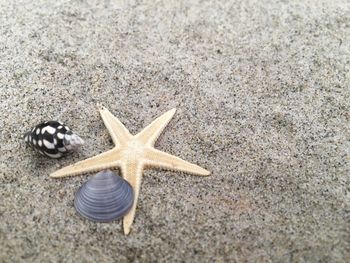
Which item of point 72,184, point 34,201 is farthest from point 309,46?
point 34,201

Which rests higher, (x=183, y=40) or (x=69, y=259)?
(x=183, y=40)

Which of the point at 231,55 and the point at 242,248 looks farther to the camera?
the point at 231,55

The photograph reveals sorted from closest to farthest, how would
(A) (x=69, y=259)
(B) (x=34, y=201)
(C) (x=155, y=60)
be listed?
(A) (x=69, y=259) → (B) (x=34, y=201) → (C) (x=155, y=60)

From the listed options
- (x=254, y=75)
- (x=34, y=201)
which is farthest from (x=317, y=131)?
(x=34, y=201)

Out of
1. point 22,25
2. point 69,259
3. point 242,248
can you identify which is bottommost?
point 69,259

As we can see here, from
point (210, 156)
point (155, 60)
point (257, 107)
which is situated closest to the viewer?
point (210, 156)

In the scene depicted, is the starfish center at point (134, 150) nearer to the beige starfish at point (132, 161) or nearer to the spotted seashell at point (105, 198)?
the beige starfish at point (132, 161)

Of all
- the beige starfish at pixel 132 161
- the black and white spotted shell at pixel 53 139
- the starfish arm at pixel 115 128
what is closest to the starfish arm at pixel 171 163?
the beige starfish at pixel 132 161

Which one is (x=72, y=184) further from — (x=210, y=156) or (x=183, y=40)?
(x=183, y=40)
